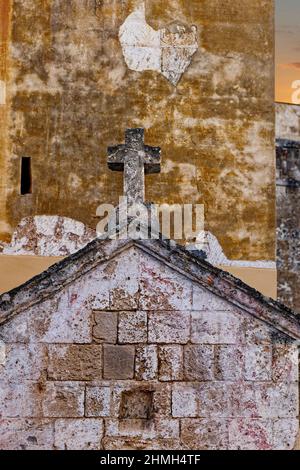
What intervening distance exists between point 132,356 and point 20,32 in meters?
7.88

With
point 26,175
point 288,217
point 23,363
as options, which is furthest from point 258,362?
point 288,217

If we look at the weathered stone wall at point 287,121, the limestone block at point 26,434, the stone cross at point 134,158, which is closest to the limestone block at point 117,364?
the limestone block at point 26,434

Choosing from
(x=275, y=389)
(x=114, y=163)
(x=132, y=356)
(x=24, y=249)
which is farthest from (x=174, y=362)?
(x=24, y=249)

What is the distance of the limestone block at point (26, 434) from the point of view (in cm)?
680

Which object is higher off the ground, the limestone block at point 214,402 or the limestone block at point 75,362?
the limestone block at point 75,362

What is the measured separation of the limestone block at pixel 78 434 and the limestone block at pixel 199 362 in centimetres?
72

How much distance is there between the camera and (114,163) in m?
7.79

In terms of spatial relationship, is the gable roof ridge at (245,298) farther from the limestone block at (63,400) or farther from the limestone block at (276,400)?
the limestone block at (63,400)

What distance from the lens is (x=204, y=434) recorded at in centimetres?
689

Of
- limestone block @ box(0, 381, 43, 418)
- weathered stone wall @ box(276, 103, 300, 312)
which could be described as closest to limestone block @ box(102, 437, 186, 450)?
limestone block @ box(0, 381, 43, 418)

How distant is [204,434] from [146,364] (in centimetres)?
63

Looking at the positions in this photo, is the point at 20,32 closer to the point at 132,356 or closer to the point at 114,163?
the point at 114,163

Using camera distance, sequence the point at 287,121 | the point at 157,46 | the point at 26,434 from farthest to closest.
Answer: the point at 287,121 < the point at 157,46 < the point at 26,434

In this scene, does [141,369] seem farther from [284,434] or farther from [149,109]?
[149,109]
